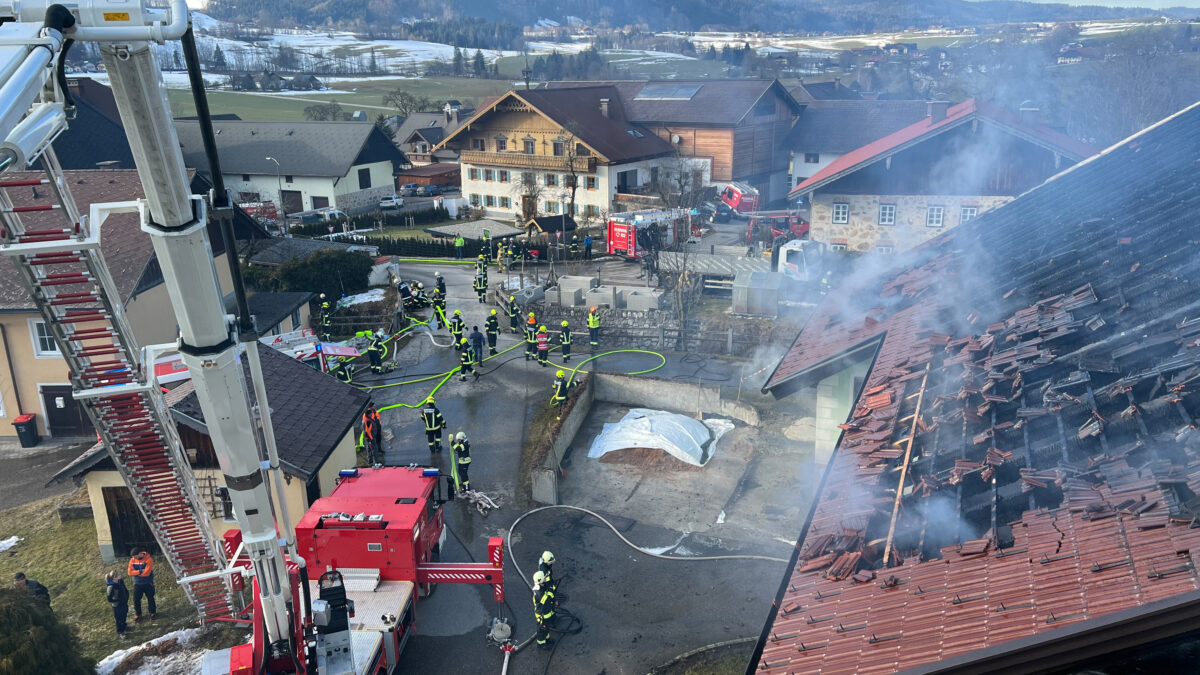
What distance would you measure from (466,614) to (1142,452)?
8.83 meters

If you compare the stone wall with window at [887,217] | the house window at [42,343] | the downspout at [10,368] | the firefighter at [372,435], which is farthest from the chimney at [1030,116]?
the downspout at [10,368]

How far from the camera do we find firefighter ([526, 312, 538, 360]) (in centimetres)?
2019

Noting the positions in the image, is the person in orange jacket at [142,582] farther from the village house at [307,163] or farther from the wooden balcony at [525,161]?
the village house at [307,163]

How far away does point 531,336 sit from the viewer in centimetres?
2031

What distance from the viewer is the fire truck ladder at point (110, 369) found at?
591 centimetres

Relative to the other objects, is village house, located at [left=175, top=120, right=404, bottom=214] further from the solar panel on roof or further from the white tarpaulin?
the white tarpaulin

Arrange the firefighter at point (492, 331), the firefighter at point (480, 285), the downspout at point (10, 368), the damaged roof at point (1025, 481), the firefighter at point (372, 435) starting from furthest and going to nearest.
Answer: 1. the firefighter at point (480, 285)
2. the firefighter at point (492, 331)
3. the downspout at point (10, 368)
4. the firefighter at point (372, 435)
5. the damaged roof at point (1025, 481)

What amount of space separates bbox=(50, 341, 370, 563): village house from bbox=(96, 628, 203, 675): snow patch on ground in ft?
5.30

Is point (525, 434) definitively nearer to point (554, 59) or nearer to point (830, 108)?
point (830, 108)

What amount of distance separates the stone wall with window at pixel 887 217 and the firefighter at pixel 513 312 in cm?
1244

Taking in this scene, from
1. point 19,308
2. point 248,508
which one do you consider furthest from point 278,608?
point 19,308

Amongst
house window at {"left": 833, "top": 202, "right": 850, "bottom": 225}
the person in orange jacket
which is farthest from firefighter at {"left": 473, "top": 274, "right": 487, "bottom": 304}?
the person in orange jacket

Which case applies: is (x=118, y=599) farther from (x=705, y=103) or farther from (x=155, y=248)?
(x=705, y=103)

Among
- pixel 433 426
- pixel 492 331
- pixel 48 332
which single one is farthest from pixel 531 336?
pixel 48 332
